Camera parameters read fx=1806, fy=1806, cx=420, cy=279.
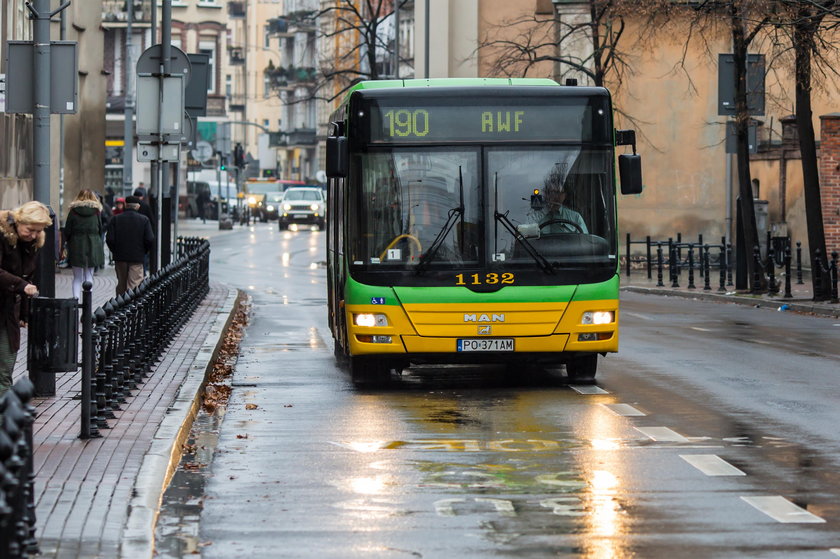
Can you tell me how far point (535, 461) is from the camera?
11039mm

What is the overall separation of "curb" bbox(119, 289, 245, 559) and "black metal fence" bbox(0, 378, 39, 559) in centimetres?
88

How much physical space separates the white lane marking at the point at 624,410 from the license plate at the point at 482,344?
1600 millimetres

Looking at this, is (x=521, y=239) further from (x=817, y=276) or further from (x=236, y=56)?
(x=236, y=56)

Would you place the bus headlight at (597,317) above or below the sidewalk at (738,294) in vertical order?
above

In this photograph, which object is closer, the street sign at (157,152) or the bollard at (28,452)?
the bollard at (28,452)

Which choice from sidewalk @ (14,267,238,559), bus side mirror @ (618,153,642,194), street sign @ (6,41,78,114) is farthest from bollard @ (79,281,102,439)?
bus side mirror @ (618,153,642,194)

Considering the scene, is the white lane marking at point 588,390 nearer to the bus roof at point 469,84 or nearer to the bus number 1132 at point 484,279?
the bus number 1132 at point 484,279

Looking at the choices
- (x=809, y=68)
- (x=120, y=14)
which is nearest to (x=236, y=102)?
(x=120, y=14)

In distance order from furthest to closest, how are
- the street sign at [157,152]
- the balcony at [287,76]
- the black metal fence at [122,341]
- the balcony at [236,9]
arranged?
1. the balcony at [236,9]
2. the balcony at [287,76]
3. the street sign at [157,152]
4. the black metal fence at [122,341]

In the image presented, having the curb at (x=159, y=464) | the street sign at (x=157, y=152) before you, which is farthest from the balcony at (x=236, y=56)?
the curb at (x=159, y=464)

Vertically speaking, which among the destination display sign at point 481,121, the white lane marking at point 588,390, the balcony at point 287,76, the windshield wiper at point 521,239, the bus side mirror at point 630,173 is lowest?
the white lane marking at point 588,390

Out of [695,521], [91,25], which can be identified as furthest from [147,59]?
[91,25]

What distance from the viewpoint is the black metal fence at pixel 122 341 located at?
1163 cm

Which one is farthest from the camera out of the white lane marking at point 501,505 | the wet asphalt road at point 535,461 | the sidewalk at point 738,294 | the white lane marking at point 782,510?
the sidewalk at point 738,294
